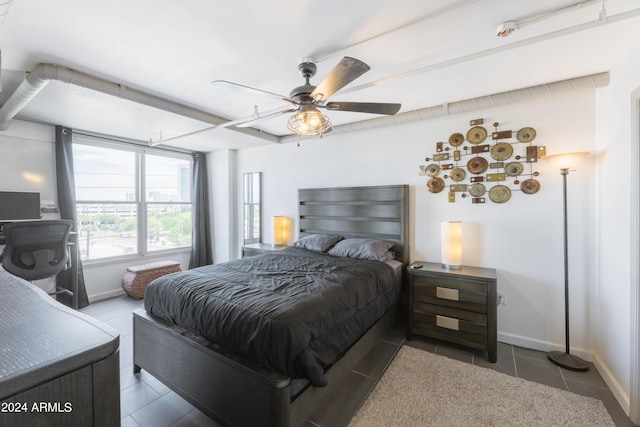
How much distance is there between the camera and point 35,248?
3074mm

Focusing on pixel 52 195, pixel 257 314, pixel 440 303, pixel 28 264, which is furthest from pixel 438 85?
pixel 52 195

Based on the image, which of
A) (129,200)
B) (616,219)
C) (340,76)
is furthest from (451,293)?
(129,200)

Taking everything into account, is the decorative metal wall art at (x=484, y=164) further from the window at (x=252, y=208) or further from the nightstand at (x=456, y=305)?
the window at (x=252, y=208)

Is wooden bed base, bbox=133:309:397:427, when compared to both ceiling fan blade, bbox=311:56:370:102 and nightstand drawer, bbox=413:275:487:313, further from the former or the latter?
ceiling fan blade, bbox=311:56:370:102

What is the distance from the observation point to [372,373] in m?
2.46

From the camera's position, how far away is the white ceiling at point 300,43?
1706 mm

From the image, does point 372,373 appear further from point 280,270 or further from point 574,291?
point 574,291

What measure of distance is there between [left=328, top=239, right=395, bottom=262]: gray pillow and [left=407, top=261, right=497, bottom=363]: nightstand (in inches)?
15.2

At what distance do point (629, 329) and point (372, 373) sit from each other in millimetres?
1905

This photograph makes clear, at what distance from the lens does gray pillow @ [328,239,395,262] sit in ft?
10.6

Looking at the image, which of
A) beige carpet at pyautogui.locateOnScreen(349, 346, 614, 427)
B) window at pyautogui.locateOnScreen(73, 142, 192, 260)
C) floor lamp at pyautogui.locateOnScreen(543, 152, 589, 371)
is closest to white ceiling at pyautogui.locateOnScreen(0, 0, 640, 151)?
floor lamp at pyautogui.locateOnScreen(543, 152, 589, 371)

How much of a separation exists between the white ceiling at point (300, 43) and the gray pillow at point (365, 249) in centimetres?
164

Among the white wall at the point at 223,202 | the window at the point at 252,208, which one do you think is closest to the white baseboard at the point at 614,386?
the window at the point at 252,208

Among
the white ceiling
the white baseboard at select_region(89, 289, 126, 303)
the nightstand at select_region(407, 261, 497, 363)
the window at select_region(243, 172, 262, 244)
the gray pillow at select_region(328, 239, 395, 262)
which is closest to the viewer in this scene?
the white ceiling
